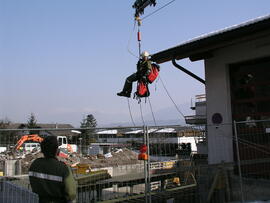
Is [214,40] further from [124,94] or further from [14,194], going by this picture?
[14,194]

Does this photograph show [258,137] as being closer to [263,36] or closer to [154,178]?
[263,36]

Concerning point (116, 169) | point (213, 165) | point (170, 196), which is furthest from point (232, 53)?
point (116, 169)

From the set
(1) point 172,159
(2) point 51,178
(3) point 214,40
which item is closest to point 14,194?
(2) point 51,178

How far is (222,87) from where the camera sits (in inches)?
293

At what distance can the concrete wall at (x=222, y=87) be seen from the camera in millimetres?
6824

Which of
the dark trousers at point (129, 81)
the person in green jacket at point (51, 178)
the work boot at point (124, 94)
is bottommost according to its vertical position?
the person in green jacket at point (51, 178)

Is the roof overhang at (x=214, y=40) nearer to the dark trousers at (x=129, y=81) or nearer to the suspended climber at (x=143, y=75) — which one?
the suspended climber at (x=143, y=75)

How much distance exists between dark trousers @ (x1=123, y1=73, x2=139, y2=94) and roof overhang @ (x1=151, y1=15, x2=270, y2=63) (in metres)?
1.09

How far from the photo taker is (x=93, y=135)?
5.57 meters

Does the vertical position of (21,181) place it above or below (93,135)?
below

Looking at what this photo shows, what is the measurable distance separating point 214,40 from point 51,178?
15.5ft

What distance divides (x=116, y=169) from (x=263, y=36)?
5224mm

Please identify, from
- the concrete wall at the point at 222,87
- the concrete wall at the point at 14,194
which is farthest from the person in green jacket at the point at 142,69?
the concrete wall at the point at 14,194

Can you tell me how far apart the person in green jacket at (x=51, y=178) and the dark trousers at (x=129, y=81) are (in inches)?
161
